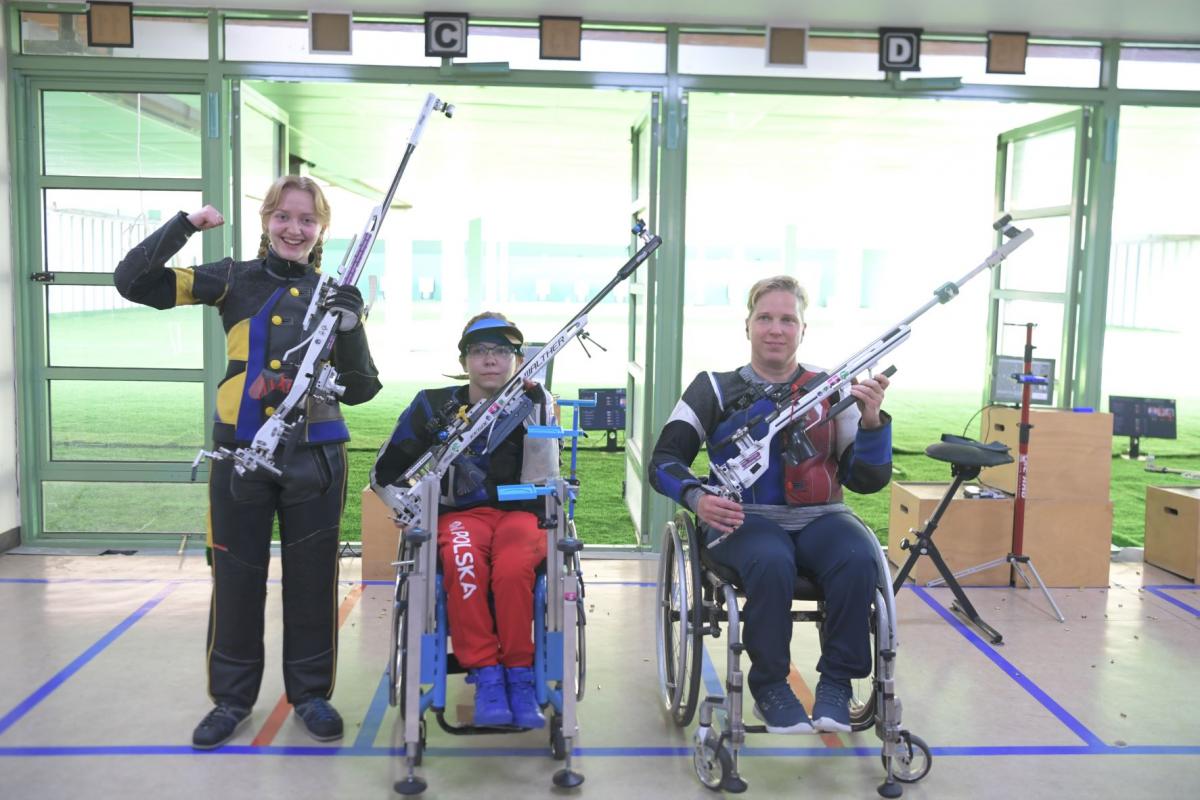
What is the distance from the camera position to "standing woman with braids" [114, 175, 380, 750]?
270 centimetres

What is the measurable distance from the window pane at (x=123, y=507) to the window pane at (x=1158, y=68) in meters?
4.88

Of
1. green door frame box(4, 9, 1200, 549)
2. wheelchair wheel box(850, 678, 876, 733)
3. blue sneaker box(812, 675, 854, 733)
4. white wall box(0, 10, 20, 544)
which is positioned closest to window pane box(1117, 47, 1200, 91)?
green door frame box(4, 9, 1200, 549)

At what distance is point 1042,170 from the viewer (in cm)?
534

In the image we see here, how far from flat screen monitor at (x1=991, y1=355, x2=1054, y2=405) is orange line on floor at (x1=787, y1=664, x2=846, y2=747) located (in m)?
2.12

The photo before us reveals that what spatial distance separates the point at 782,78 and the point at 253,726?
140 inches

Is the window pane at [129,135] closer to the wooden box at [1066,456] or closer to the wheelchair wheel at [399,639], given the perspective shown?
the wheelchair wheel at [399,639]

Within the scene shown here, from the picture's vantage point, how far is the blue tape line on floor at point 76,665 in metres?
3.01

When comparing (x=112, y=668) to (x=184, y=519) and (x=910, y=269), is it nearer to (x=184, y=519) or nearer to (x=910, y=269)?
(x=184, y=519)

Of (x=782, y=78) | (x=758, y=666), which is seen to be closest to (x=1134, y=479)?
(x=782, y=78)

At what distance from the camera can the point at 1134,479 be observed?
732cm

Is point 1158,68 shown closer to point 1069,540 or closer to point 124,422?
point 1069,540

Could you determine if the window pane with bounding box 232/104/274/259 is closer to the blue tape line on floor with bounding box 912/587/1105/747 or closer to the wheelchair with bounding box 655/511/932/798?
the wheelchair with bounding box 655/511/932/798

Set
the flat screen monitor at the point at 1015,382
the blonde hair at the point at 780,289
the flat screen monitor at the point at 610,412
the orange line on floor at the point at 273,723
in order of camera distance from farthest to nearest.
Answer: the flat screen monitor at the point at 610,412 < the flat screen monitor at the point at 1015,382 < the blonde hair at the point at 780,289 < the orange line on floor at the point at 273,723

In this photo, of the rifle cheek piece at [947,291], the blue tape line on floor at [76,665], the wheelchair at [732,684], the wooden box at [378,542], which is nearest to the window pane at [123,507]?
the blue tape line on floor at [76,665]
